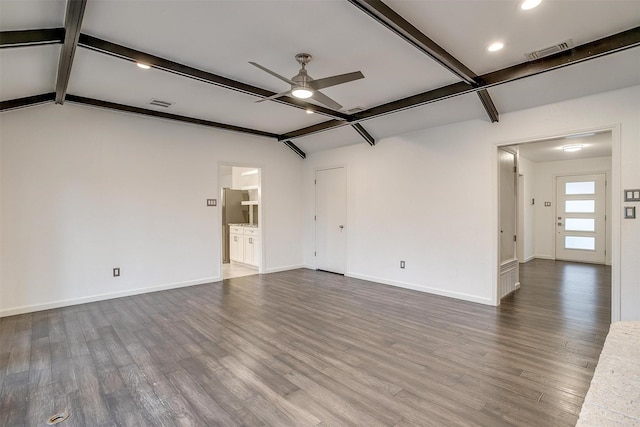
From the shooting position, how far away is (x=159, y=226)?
5219 millimetres

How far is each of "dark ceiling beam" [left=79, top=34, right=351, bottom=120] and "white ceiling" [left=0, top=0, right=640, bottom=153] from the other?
71 mm

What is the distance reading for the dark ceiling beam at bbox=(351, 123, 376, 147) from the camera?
5.45 m

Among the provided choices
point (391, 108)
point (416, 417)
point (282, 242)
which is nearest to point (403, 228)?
point (391, 108)

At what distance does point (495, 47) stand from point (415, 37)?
0.97m

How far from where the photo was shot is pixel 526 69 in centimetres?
336

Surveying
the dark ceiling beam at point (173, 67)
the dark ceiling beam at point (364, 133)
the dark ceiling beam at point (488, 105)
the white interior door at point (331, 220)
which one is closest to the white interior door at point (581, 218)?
the dark ceiling beam at point (488, 105)

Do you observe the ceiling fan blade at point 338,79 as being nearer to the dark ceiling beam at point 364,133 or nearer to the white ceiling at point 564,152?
the dark ceiling beam at point 364,133

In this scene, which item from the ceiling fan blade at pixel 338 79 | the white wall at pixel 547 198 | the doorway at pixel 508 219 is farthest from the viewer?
the white wall at pixel 547 198

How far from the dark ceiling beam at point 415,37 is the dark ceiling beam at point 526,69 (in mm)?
174

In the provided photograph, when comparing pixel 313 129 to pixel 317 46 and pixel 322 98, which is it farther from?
pixel 317 46

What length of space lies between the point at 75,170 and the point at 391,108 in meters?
4.69

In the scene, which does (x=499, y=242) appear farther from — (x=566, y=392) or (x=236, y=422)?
(x=236, y=422)

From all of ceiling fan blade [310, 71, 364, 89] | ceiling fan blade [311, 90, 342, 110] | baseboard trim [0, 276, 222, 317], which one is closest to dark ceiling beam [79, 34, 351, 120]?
ceiling fan blade [311, 90, 342, 110]

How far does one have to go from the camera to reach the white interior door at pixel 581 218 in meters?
7.70
